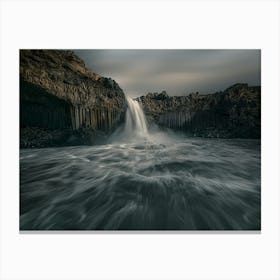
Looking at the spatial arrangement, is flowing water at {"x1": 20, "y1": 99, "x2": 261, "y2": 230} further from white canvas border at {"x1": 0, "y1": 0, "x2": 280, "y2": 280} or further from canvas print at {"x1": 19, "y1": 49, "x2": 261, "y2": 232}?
white canvas border at {"x1": 0, "y1": 0, "x2": 280, "y2": 280}

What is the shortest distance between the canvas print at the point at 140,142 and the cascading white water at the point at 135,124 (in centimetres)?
3

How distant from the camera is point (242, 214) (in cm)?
189

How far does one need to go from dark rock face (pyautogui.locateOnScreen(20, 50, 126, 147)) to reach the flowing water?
462mm

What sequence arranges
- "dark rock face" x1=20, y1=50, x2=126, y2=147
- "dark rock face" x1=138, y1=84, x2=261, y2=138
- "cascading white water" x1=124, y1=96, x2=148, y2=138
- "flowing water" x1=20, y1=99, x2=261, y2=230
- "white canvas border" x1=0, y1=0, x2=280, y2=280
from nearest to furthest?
"flowing water" x1=20, y1=99, x2=261, y2=230 → "white canvas border" x1=0, y1=0, x2=280, y2=280 → "dark rock face" x1=20, y1=50, x2=126, y2=147 → "dark rock face" x1=138, y1=84, x2=261, y2=138 → "cascading white water" x1=124, y1=96, x2=148, y2=138

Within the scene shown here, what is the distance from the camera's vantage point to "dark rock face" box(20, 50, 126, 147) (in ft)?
10.3

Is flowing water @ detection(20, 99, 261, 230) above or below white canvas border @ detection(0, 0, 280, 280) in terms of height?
below

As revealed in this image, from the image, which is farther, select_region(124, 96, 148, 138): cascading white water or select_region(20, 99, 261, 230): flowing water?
select_region(124, 96, 148, 138): cascading white water

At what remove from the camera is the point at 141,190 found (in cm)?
218

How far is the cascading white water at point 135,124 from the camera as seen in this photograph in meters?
4.81

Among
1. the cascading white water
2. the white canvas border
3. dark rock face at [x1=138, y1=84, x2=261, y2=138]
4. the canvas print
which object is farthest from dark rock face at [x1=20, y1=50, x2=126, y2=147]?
dark rock face at [x1=138, y1=84, x2=261, y2=138]
